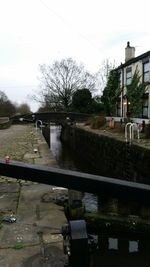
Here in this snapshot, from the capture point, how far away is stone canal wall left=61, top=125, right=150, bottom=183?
1396 centimetres

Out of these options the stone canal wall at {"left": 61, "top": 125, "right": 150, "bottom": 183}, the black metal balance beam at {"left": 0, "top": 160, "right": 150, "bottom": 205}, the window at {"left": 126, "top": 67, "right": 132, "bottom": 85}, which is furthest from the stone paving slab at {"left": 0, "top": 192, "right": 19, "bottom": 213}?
the window at {"left": 126, "top": 67, "right": 132, "bottom": 85}

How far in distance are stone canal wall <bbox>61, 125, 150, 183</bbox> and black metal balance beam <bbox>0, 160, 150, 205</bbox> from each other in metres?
10.7

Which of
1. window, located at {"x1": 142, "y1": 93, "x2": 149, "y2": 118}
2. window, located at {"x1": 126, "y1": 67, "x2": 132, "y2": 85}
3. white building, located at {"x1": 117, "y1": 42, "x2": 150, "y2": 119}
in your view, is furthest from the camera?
window, located at {"x1": 126, "y1": 67, "x2": 132, "y2": 85}

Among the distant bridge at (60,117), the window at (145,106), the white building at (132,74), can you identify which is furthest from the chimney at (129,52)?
the distant bridge at (60,117)

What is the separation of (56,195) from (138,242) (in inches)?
78.2

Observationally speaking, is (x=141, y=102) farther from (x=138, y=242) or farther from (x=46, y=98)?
(x=46, y=98)

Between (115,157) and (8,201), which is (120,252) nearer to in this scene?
(8,201)

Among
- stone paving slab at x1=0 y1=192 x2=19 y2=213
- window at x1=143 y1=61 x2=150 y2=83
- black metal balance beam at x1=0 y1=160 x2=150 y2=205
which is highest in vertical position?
window at x1=143 y1=61 x2=150 y2=83

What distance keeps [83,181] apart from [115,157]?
16.2 m

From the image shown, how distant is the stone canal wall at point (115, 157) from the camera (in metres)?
14.0

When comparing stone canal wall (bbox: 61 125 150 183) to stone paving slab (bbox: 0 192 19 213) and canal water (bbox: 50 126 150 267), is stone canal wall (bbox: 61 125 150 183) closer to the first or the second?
canal water (bbox: 50 126 150 267)

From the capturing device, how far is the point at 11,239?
14.3 feet


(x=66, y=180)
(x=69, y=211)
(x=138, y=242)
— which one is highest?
(x=66, y=180)

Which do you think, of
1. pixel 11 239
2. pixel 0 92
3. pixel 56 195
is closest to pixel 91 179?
pixel 11 239
